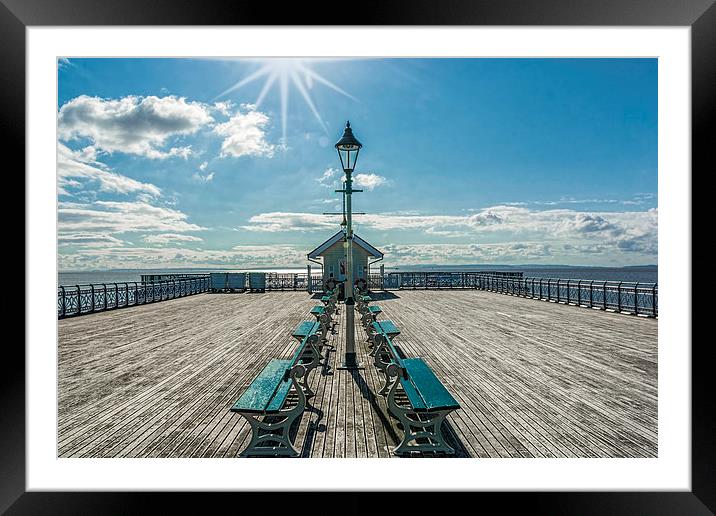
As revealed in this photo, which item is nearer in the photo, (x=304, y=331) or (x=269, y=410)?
(x=269, y=410)

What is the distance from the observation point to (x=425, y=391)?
3.77m

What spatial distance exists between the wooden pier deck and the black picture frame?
103cm
